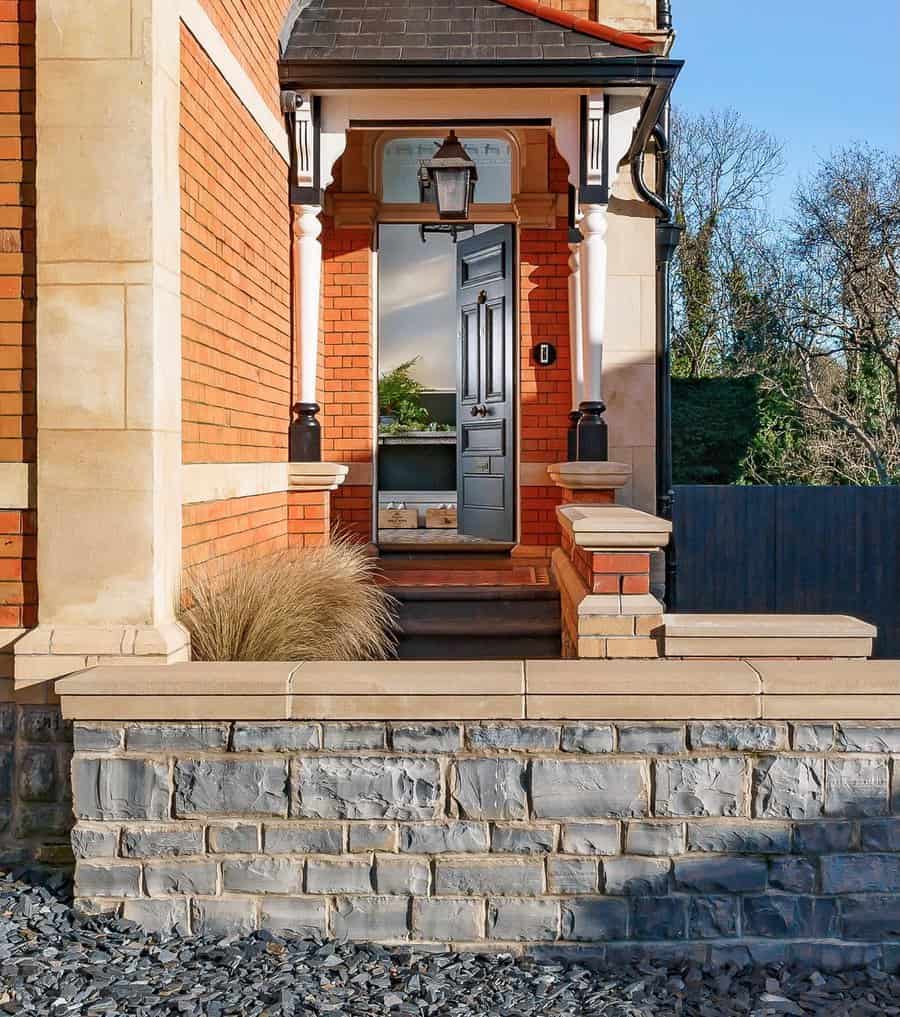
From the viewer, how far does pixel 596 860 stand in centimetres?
354

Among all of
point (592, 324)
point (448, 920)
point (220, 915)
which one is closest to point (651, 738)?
point (448, 920)

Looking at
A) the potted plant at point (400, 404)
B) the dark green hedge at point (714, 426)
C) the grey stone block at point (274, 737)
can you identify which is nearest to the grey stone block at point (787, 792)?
the grey stone block at point (274, 737)

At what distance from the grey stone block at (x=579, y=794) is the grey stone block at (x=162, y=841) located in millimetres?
1181

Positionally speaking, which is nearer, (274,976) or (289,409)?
(274,976)

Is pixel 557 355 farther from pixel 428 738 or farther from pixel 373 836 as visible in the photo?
pixel 373 836

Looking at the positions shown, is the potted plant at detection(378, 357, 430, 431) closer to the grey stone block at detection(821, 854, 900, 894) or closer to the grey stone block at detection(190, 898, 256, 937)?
the grey stone block at detection(190, 898, 256, 937)

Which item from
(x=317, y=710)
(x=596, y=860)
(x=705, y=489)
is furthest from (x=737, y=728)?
(x=705, y=489)

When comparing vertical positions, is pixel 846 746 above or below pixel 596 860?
above

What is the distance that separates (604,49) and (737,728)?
435 cm

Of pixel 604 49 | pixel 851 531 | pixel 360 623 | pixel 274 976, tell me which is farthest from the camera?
pixel 851 531

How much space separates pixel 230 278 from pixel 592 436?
2.62 meters

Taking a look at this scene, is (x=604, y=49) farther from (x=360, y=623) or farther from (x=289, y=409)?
(x=360, y=623)

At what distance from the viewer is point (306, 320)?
6.31 metres

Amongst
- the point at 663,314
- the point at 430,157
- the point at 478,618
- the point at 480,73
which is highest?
the point at 430,157
